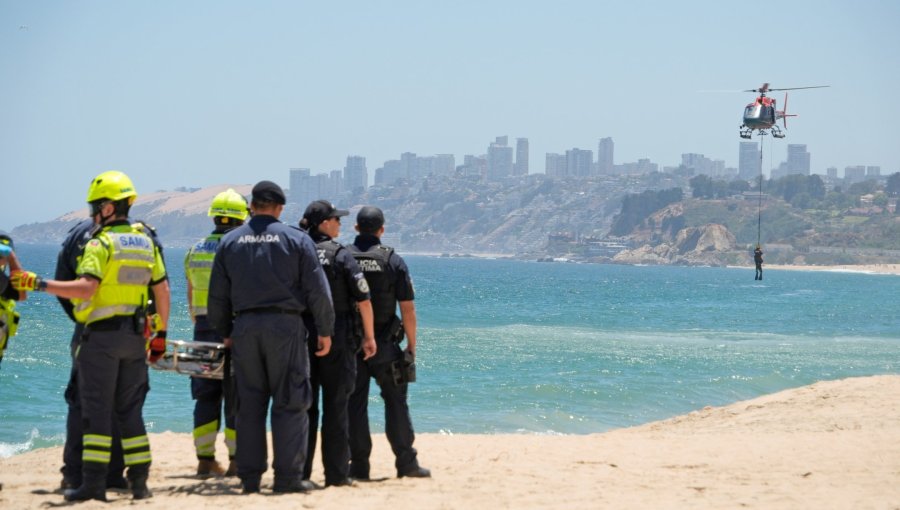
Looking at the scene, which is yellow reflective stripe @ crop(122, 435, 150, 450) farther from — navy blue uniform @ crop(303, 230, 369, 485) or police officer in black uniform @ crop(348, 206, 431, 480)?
police officer in black uniform @ crop(348, 206, 431, 480)

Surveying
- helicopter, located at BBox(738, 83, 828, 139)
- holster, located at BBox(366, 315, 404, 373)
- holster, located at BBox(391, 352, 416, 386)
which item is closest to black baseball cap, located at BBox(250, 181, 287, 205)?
holster, located at BBox(366, 315, 404, 373)

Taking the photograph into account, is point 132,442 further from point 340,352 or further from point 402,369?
point 402,369

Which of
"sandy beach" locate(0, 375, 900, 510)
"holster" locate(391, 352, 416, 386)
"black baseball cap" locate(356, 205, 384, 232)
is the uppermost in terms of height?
"black baseball cap" locate(356, 205, 384, 232)

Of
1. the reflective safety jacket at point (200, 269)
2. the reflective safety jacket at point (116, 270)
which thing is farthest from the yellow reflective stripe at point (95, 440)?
the reflective safety jacket at point (200, 269)

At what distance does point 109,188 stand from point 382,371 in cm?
216

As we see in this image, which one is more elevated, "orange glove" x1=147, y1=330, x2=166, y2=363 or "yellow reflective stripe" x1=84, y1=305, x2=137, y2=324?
"yellow reflective stripe" x1=84, y1=305, x2=137, y2=324

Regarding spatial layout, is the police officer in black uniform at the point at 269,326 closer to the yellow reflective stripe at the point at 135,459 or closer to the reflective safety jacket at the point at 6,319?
the yellow reflective stripe at the point at 135,459

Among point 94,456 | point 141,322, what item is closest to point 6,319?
point 141,322

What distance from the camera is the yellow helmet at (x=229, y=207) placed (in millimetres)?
7699

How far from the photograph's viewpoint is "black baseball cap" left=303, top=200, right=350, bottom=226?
7395mm

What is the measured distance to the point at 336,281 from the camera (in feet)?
23.6

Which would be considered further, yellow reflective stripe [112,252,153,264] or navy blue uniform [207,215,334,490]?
navy blue uniform [207,215,334,490]

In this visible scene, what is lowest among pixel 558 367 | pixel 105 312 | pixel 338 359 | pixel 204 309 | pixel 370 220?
pixel 558 367

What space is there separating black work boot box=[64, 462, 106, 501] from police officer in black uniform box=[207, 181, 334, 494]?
30.8 inches
